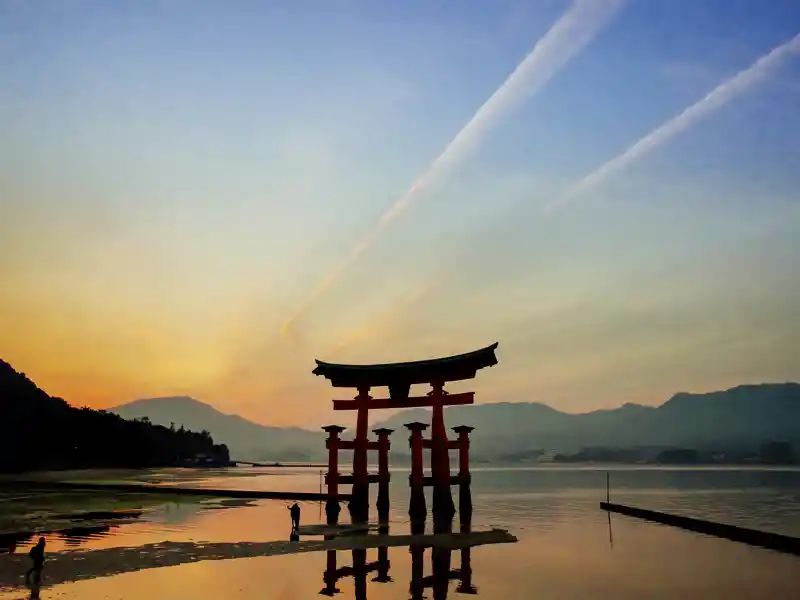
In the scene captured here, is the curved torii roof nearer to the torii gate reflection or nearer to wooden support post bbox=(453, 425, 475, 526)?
wooden support post bbox=(453, 425, 475, 526)

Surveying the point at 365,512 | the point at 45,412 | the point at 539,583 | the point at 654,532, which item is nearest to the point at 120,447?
the point at 45,412

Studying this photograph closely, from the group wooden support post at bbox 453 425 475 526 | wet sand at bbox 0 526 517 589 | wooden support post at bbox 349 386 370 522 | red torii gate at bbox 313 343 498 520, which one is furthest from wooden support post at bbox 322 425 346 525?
wet sand at bbox 0 526 517 589

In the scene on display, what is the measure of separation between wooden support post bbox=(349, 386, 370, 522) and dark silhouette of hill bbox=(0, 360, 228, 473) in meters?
69.0

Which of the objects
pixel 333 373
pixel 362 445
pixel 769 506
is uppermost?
pixel 333 373

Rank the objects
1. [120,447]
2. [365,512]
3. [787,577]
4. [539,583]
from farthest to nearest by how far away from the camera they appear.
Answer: [120,447] → [365,512] → [787,577] → [539,583]

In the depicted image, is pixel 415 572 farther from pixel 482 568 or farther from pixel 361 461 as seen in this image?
pixel 361 461

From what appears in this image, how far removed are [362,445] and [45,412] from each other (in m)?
80.4

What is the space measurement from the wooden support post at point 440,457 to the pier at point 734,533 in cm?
1138

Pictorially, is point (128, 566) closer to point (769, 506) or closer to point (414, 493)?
point (414, 493)

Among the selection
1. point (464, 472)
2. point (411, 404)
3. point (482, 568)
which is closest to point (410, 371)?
point (411, 404)

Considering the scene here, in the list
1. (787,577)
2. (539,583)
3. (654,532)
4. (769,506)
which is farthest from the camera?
(769,506)

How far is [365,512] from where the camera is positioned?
33.9 m

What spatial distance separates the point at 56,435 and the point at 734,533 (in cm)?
8999

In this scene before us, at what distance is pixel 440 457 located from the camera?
31.5 metres
